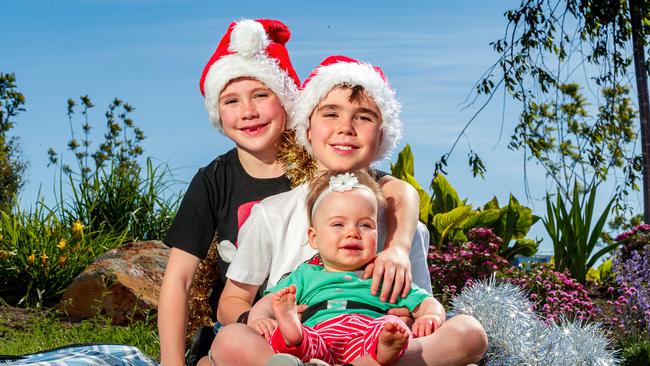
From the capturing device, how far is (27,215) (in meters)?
8.00

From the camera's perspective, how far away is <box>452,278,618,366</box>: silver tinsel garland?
127 inches

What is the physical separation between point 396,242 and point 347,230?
31 cm

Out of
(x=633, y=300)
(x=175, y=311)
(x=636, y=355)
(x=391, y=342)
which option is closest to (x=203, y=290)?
(x=175, y=311)

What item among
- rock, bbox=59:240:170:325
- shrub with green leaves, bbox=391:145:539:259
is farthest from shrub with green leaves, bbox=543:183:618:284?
rock, bbox=59:240:170:325

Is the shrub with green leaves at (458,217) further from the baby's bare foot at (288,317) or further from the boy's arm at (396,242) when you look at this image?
the baby's bare foot at (288,317)

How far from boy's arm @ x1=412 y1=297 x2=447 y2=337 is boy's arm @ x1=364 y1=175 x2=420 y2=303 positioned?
7 centimetres

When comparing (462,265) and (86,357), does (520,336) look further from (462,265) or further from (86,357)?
(462,265)

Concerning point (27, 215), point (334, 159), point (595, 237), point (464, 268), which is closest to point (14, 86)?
point (27, 215)

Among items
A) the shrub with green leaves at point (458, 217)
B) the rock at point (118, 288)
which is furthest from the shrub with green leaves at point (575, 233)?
the rock at point (118, 288)

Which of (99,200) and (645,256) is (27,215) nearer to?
(99,200)

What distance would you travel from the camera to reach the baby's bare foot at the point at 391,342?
2.24 metres

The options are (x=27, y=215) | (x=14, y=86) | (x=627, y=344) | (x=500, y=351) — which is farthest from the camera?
(x=14, y=86)

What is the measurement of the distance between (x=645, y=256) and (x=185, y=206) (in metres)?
4.41

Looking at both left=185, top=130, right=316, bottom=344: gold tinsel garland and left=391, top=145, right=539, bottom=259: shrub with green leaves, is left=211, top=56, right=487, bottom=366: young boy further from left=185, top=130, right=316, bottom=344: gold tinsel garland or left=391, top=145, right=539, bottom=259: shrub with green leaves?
left=391, top=145, right=539, bottom=259: shrub with green leaves
